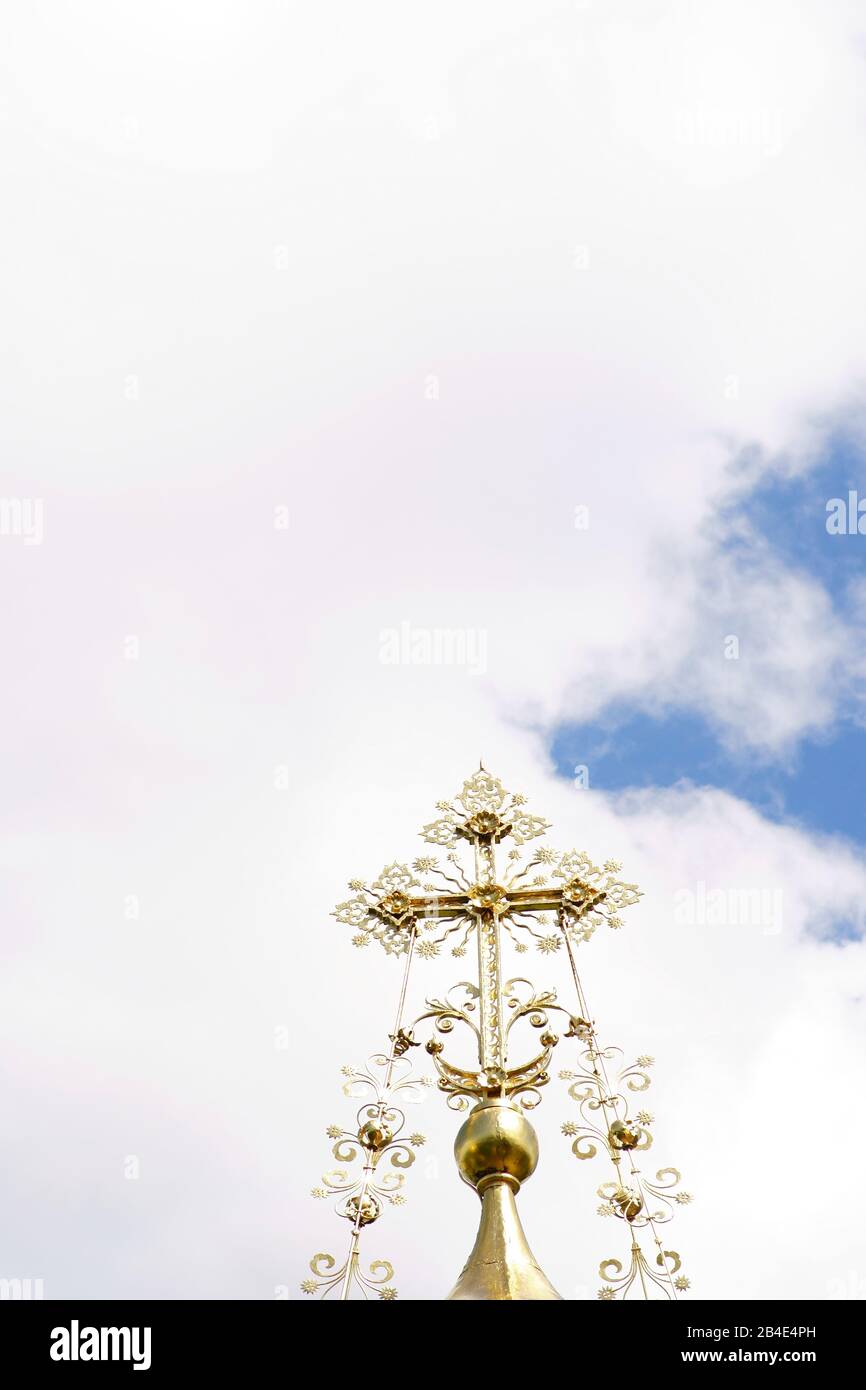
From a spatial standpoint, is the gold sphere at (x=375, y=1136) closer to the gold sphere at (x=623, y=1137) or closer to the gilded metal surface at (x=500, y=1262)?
the gilded metal surface at (x=500, y=1262)

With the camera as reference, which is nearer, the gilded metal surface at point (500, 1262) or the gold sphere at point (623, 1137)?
the gilded metal surface at point (500, 1262)

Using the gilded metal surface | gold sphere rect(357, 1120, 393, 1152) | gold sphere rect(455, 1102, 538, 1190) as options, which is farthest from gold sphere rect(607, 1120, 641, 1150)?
gold sphere rect(357, 1120, 393, 1152)

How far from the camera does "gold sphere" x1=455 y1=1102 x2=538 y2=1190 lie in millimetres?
10602

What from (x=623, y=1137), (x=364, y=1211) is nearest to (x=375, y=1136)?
(x=364, y=1211)

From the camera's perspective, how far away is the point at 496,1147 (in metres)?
10.6

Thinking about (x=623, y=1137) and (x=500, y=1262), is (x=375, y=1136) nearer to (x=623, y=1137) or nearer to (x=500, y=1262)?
(x=500, y=1262)

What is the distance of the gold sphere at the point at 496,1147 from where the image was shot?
34.8 ft

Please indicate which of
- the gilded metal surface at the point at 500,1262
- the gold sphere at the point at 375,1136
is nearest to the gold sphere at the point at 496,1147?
the gilded metal surface at the point at 500,1262

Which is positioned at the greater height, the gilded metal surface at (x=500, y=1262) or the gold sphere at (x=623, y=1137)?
the gold sphere at (x=623, y=1137)

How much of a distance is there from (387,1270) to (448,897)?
256 cm

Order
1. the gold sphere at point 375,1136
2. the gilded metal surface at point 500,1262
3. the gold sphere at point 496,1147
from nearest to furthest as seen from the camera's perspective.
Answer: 1. the gilded metal surface at point 500,1262
2. the gold sphere at point 496,1147
3. the gold sphere at point 375,1136
